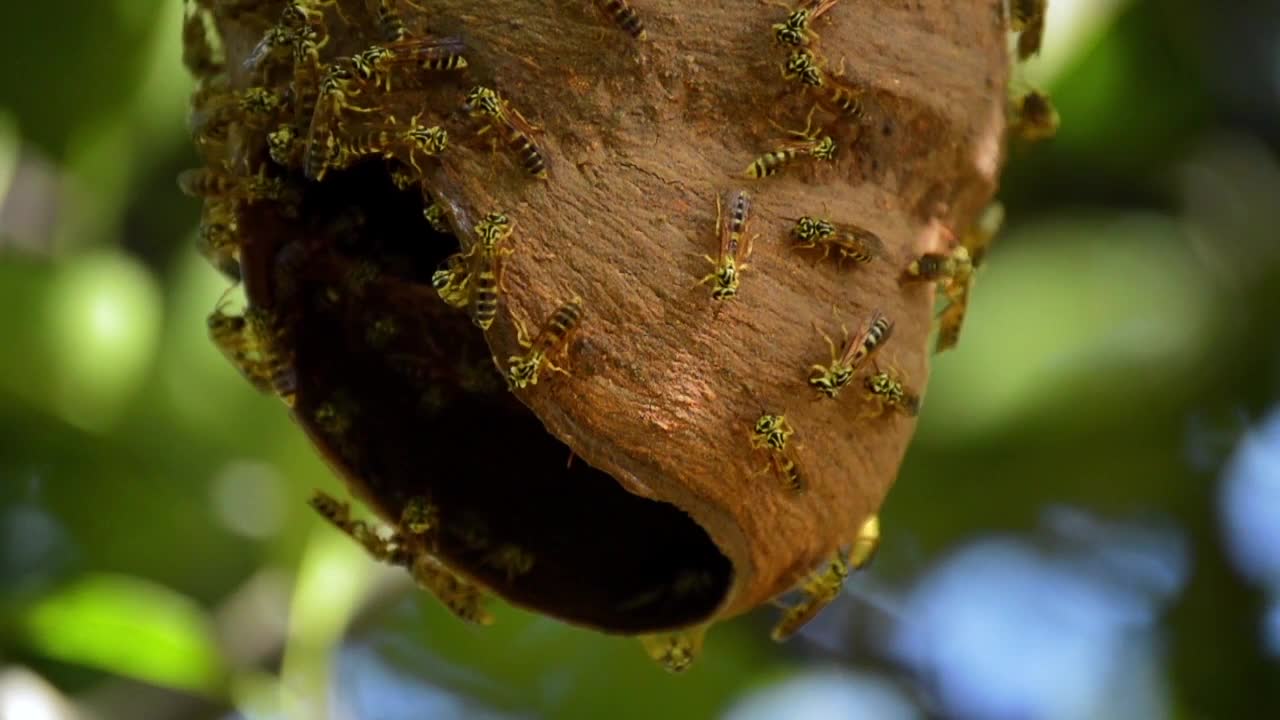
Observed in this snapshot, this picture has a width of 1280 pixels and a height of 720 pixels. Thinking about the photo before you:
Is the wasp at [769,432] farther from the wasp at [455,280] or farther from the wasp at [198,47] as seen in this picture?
the wasp at [198,47]

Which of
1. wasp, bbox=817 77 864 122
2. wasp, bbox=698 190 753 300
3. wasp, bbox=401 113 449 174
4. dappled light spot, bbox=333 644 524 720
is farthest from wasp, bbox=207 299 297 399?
dappled light spot, bbox=333 644 524 720

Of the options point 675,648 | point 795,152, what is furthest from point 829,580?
point 795,152

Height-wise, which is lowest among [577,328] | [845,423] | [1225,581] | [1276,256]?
[1225,581]

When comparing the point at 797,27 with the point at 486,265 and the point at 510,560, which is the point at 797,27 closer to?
the point at 486,265

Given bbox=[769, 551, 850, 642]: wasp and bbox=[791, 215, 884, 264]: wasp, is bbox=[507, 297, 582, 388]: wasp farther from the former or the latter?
bbox=[769, 551, 850, 642]: wasp

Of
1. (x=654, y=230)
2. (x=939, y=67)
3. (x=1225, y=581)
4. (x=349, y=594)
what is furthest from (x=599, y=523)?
(x=1225, y=581)

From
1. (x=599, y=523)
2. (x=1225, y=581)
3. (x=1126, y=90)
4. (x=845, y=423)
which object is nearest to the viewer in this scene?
(x=845, y=423)

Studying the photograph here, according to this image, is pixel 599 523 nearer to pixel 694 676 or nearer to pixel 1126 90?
pixel 694 676
